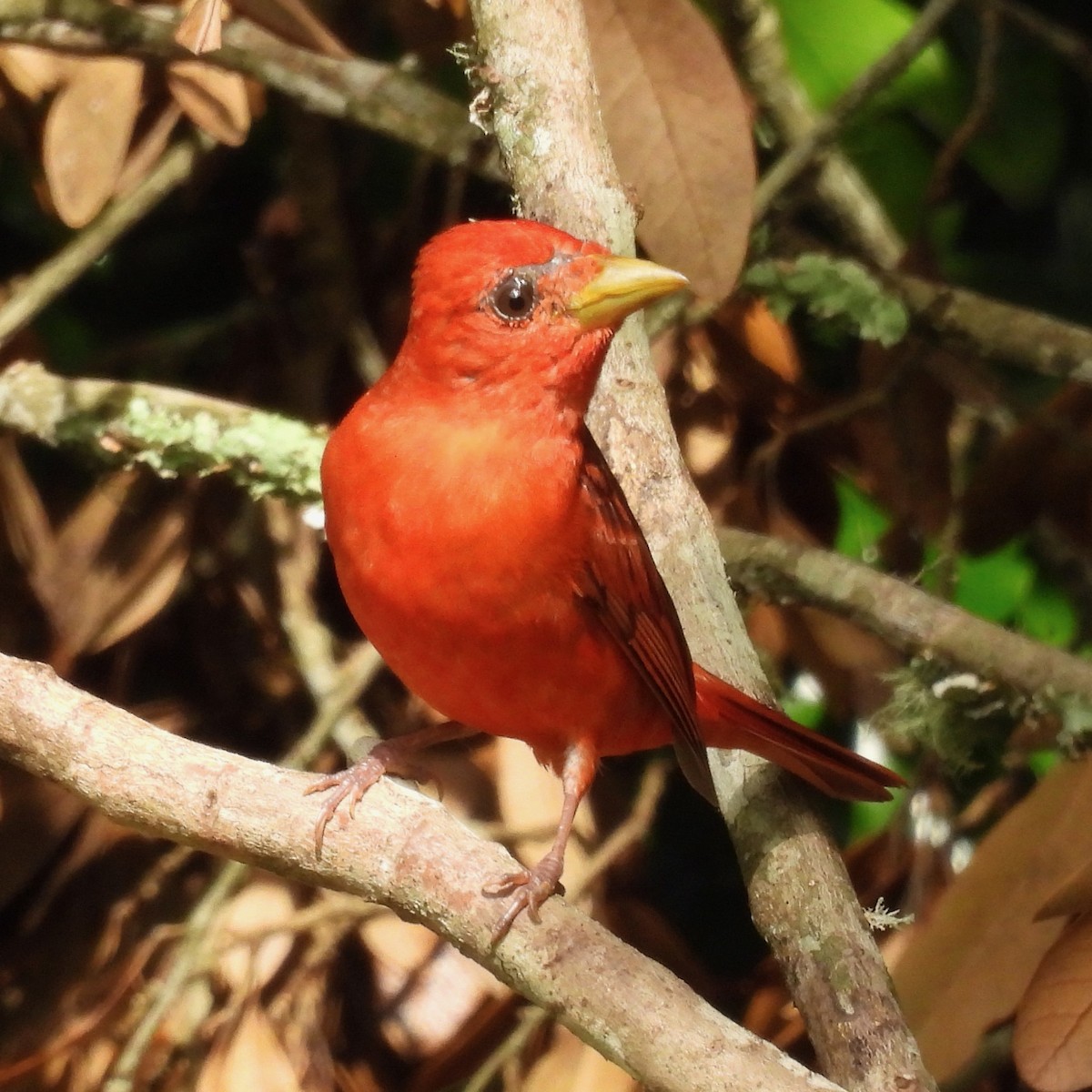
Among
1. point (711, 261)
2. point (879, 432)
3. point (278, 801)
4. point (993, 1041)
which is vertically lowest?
point (993, 1041)

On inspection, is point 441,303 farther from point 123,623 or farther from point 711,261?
point 123,623

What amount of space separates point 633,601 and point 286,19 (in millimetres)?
1149

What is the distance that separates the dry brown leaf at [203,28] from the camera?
223cm

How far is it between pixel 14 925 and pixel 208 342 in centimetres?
135

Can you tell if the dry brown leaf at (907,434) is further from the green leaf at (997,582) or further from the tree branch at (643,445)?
the tree branch at (643,445)

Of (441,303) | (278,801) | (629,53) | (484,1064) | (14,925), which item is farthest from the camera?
(14,925)

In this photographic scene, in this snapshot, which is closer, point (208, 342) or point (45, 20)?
point (45, 20)

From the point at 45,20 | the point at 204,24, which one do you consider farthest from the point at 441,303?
the point at 45,20

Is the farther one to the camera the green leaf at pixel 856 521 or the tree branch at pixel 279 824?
the green leaf at pixel 856 521

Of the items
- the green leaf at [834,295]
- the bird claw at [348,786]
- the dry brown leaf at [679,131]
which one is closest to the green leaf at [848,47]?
the green leaf at [834,295]

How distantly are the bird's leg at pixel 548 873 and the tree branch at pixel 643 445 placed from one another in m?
0.22

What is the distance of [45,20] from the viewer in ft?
8.83

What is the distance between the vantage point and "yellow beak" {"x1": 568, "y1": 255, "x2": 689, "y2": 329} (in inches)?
83.4

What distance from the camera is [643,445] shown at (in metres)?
Result: 2.39
